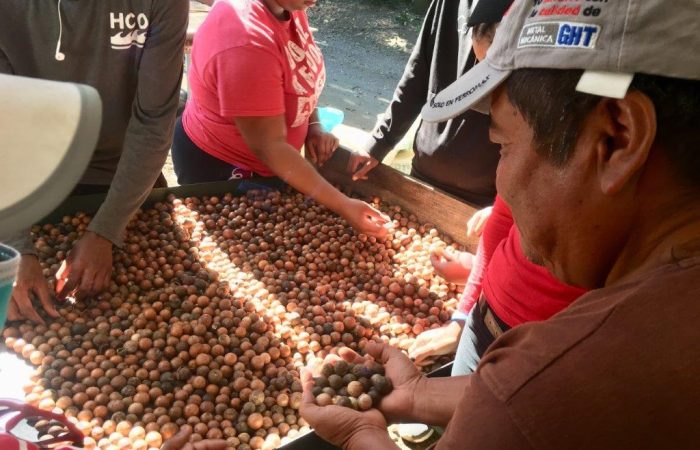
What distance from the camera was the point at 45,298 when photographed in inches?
85.4

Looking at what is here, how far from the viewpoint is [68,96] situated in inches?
27.9

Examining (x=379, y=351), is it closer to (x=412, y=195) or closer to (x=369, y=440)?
(x=369, y=440)

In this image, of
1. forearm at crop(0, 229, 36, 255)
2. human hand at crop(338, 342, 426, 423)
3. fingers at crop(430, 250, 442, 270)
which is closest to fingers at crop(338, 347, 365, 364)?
human hand at crop(338, 342, 426, 423)

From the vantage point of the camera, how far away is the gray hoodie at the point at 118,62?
2.03 metres

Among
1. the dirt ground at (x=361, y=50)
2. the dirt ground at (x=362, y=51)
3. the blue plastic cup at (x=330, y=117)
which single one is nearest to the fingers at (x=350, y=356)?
the blue plastic cup at (x=330, y=117)

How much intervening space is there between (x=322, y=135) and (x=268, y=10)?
92cm

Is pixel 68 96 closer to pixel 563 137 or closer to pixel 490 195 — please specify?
pixel 563 137

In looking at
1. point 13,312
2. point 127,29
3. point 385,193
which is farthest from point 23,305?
point 385,193

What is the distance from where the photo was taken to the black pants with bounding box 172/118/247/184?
3232mm

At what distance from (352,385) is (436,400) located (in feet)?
0.87

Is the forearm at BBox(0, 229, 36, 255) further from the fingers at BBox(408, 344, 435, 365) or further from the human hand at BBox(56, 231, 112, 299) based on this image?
the fingers at BBox(408, 344, 435, 365)

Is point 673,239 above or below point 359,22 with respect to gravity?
above

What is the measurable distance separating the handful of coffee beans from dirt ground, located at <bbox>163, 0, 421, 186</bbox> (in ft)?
11.5

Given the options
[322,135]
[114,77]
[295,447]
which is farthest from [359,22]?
[295,447]
